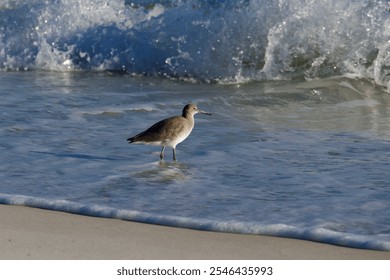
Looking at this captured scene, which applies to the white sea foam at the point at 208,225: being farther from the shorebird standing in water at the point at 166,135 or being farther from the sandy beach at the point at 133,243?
the shorebird standing in water at the point at 166,135

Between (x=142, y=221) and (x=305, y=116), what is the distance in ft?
11.8

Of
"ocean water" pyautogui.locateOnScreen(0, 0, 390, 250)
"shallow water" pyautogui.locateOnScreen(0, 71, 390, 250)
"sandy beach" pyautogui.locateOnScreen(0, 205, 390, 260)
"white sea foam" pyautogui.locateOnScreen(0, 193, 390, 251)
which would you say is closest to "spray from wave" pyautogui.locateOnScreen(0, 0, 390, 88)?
"ocean water" pyautogui.locateOnScreen(0, 0, 390, 250)

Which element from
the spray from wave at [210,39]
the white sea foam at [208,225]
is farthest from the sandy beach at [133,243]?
the spray from wave at [210,39]

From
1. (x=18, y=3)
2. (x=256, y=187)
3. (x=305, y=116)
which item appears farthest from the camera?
(x=18, y=3)

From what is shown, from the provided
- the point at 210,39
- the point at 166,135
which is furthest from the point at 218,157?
the point at 210,39

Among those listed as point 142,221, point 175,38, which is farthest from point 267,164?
point 175,38

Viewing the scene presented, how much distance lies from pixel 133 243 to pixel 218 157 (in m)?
2.15

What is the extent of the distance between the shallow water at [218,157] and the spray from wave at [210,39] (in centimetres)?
62

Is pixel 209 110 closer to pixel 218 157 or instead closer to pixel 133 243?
pixel 218 157

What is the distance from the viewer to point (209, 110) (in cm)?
919

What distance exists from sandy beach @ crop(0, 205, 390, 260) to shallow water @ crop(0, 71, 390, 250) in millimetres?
128

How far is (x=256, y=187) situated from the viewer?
6363mm

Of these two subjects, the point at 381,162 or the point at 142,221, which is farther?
the point at 381,162

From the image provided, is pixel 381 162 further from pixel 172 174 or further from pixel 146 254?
pixel 146 254
